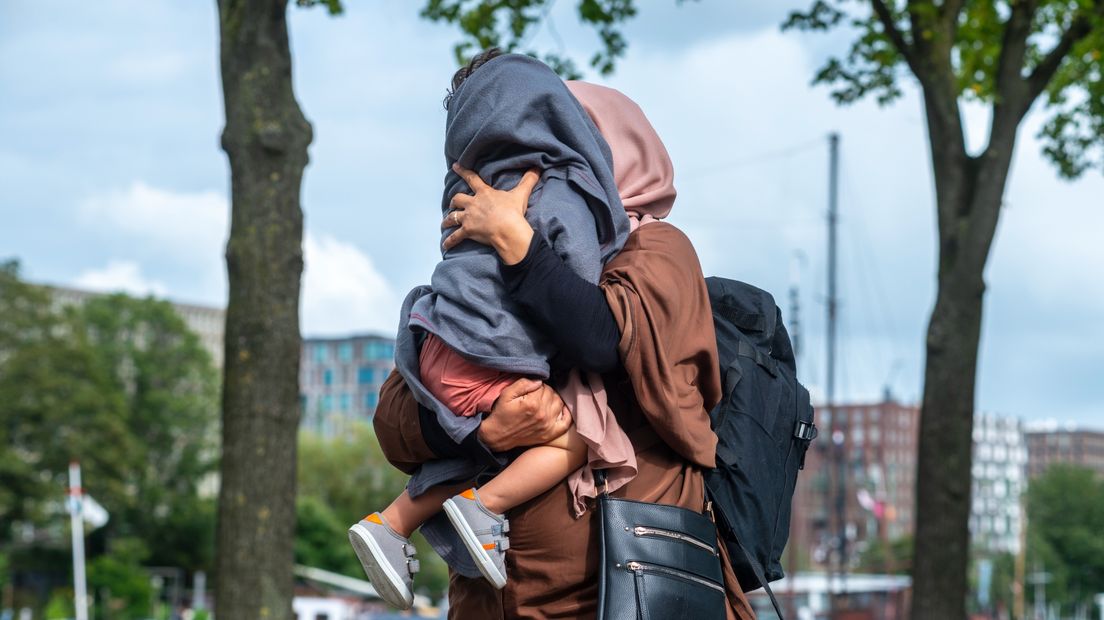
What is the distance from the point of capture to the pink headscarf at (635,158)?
2.65 meters

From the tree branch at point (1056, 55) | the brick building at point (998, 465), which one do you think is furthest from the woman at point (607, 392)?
the brick building at point (998, 465)

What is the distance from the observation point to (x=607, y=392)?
2.55 metres

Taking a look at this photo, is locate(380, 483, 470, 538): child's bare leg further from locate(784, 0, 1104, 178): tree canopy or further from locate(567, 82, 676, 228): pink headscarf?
locate(784, 0, 1104, 178): tree canopy

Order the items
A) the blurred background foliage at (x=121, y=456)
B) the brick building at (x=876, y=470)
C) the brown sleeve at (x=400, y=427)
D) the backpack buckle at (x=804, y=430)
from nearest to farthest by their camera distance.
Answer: the brown sleeve at (x=400, y=427), the backpack buckle at (x=804, y=430), the blurred background foliage at (x=121, y=456), the brick building at (x=876, y=470)

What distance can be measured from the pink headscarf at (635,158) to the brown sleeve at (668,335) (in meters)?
0.08

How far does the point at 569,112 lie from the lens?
255 cm

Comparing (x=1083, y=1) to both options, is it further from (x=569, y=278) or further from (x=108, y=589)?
(x=108, y=589)

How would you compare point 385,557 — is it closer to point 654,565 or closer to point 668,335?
point 654,565

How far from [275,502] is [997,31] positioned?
8.82 m

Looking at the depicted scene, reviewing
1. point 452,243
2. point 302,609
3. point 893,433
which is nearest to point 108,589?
point 302,609

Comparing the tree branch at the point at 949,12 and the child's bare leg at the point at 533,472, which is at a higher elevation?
the tree branch at the point at 949,12

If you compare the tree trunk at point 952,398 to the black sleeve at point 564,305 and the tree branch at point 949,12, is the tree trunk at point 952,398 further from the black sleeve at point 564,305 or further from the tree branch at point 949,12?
the black sleeve at point 564,305

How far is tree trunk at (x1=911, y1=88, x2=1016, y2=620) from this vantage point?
10.5 meters

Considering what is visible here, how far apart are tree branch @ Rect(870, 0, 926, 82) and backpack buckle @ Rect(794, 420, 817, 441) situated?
921 cm
